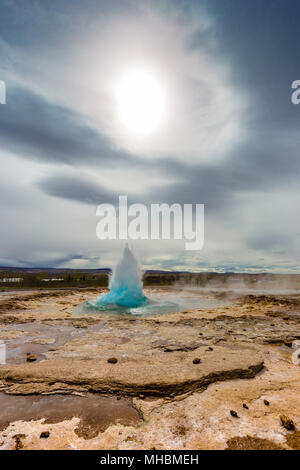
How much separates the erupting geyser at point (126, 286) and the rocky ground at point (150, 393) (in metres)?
12.6

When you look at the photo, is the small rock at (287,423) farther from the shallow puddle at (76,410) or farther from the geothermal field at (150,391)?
the shallow puddle at (76,410)

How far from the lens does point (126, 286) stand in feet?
77.6

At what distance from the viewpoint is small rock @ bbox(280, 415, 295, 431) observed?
3.70 meters

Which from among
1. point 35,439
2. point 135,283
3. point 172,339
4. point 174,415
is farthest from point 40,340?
point 135,283

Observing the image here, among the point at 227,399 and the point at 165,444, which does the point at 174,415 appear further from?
the point at 227,399

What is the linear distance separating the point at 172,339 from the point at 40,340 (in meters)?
5.59

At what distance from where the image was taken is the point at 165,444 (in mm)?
3445

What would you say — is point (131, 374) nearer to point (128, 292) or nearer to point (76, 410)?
point (76, 410)

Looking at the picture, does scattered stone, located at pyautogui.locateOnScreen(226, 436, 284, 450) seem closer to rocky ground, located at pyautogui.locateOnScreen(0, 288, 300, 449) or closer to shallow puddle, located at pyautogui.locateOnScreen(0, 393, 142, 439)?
rocky ground, located at pyautogui.locateOnScreen(0, 288, 300, 449)

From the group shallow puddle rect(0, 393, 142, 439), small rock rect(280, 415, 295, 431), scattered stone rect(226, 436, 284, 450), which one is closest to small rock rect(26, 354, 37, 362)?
shallow puddle rect(0, 393, 142, 439)

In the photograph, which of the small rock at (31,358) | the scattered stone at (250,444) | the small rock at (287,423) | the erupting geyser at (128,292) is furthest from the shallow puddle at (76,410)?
the erupting geyser at (128,292)

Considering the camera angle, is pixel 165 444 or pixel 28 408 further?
pixel 28 408

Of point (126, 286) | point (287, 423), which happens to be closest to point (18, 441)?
point (287, 423)

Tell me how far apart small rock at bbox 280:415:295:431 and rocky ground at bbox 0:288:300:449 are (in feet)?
0.05
